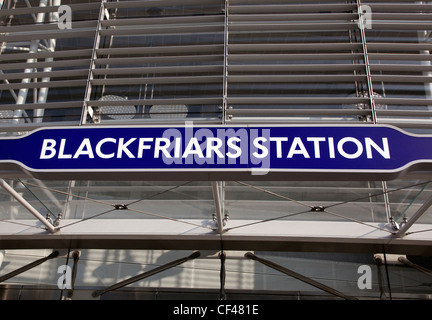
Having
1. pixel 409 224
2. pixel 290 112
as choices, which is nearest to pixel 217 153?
pixel 409 224

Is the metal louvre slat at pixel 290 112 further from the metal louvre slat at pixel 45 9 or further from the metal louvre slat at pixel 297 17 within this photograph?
the metal louvre slat at pixel 45 9

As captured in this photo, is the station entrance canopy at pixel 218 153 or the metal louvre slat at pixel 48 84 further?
the metal louvre slat at pixel 48 84

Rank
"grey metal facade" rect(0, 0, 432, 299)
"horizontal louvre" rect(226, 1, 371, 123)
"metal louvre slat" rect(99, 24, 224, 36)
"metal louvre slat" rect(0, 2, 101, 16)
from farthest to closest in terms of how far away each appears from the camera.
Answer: "metal louvre slat" rect(0, 2, 101, 16) → "metal louvre slat" rect(99, 24, 224, 36) → "horizontal louvre" rect(226, 1, 371, 123) → "grey metal facade" rect(0, 0, 432, 299)

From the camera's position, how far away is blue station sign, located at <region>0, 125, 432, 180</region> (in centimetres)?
492

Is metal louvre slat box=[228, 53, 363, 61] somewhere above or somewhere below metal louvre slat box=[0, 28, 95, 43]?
below

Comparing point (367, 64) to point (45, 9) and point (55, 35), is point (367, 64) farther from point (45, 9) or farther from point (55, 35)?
point (45, 9)

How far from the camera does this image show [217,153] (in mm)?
5066

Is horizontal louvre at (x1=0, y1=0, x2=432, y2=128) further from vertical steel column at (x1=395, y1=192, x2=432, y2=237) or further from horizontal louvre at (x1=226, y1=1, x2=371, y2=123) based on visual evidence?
vertical steel column at (x1=395, y1=192, x2=432, y2=237)

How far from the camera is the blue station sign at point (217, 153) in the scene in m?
4.92

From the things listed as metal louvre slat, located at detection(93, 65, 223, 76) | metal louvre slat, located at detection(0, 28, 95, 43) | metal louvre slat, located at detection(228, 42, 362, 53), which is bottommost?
metal louvre slat, located at detection(93, 65, 223, 76)

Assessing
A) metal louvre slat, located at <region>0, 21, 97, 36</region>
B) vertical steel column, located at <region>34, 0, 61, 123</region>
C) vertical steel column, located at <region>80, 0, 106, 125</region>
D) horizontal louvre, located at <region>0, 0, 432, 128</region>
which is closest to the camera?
vertical steel column, located at <region>80, 0, 106, 125</region>

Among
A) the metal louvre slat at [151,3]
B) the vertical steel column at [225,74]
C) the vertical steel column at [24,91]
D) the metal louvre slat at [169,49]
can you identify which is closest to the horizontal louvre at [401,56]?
the vertical steel column at [225,74]

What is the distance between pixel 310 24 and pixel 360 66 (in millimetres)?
1314

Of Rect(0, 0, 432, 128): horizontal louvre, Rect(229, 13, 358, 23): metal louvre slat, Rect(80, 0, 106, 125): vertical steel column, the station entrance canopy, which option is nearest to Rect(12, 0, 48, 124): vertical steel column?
Rect(0, 0, 432, 128): horizontal louvre
